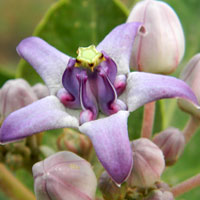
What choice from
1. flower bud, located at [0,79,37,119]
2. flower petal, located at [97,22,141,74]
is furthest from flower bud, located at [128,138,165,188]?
flower bud, located at [0,79,37,119]

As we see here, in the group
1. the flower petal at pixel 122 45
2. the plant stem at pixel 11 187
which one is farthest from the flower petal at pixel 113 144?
the plant stem at pixel 11 187

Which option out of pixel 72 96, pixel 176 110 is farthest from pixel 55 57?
pixel 176 110

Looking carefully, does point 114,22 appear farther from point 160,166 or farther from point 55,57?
point 160,166

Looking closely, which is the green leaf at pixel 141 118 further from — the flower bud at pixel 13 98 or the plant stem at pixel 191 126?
the flower bud at pixel 13 98

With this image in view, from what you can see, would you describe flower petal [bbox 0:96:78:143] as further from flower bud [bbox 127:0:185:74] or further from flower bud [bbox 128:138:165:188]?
flower bud [bbox 127:0:185:74]

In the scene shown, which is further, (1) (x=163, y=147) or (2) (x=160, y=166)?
(1) (x=163, y=147)

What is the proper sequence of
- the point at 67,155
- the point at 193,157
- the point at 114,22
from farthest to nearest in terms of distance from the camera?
the point at 193,157 → the point at 114,22 → the point at 67,155
